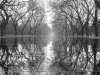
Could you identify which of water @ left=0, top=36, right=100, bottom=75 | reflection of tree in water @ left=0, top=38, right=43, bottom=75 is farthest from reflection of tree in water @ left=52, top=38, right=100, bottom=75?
reflection of tree in water @ left=0, top=38, right=43, bottom=75

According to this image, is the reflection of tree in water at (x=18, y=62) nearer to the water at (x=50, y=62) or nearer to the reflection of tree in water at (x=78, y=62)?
the water at (x=50, y=62)

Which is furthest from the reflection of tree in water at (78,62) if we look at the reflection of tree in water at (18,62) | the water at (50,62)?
the reflection of tree in water at (18,62)

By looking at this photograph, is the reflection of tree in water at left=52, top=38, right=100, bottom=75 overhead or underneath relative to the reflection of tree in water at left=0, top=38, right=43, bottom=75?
underneath

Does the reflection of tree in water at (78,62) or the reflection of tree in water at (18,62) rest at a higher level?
the reflection of tree in water at (18,62)

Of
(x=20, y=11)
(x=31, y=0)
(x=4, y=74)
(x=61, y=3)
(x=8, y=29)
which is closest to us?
(x=4, y=74)

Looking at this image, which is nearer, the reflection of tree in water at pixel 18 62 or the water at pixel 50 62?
the water at pixel 50 62

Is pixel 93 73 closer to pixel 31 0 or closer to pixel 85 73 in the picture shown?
pixel 85 73

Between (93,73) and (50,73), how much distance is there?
4.11 feet

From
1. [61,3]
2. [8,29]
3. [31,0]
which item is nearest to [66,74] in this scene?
[61,3]

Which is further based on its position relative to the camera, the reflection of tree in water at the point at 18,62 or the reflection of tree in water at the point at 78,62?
the reflection of tree in water at the point at 18,62

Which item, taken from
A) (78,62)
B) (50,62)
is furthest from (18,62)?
(78,62)

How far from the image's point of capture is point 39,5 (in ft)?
147

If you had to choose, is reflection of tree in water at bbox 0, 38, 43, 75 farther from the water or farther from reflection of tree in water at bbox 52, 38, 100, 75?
reflection of tree in water at bbox 52, 38, 100, 75

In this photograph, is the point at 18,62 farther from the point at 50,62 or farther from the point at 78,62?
the point at 78,62
